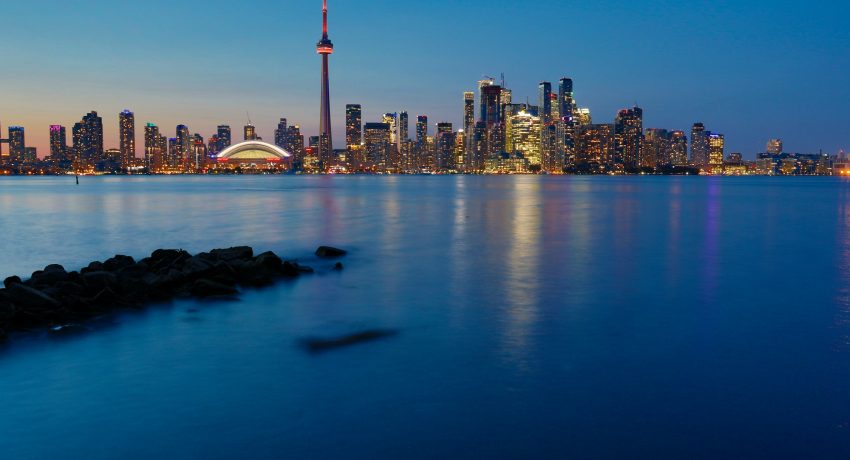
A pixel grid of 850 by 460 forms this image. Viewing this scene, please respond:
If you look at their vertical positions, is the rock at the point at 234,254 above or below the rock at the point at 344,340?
above

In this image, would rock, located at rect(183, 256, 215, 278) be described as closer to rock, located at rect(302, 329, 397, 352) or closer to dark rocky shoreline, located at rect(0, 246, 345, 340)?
dark rocky shoreline, located at rect(0, 246, 345, 340)

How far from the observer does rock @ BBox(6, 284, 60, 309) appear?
11.9m

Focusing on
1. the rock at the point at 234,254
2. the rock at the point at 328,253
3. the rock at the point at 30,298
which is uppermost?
the rock at the point at 234,254

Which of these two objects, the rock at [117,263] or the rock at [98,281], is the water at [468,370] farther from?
the rock at [117,263]

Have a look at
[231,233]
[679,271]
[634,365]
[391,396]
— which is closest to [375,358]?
[391,396]

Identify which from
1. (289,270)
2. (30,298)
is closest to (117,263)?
(289,270)

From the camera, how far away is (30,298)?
1203 cm

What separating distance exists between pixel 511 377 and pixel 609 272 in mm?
10658

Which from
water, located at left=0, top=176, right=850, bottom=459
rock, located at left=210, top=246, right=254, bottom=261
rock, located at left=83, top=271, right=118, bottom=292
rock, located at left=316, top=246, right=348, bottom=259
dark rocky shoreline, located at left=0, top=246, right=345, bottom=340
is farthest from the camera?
rock, located at left=316, top=246, right=348, bottom=259

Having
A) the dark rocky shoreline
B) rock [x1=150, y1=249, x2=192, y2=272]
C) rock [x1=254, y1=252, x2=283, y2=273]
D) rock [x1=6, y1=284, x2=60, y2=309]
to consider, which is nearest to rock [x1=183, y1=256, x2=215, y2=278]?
the dark rocky shoreline

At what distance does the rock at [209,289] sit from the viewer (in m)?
14.5

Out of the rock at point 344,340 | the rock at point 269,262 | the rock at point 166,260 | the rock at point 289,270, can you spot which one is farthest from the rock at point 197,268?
the rock at point 344,340

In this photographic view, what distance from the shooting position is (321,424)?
7309 mm

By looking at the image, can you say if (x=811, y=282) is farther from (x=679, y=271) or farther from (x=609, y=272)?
(x=609, y=272)
